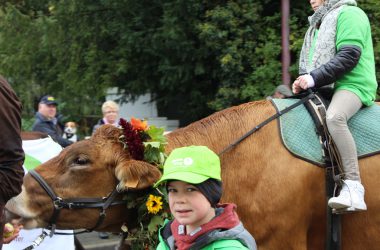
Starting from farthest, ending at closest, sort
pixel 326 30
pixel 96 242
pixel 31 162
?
1. pixel 96 242
2. pixel 31 162
3. pixel 326 30

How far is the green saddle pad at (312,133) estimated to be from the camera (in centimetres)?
368

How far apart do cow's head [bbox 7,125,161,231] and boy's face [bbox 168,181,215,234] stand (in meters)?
1.21

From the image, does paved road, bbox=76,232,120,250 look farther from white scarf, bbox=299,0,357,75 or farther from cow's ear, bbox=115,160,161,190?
white scarf, bbox=299,0,357,75

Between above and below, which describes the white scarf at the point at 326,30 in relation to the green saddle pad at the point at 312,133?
above

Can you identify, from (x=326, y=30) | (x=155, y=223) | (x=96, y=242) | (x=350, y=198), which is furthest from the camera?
(x=96, y=242)

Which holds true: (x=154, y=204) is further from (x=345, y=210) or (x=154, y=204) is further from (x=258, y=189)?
(x=345, y=210)

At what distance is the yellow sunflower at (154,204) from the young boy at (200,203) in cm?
117

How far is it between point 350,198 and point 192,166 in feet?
Answer: 5.13

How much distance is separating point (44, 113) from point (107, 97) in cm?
437

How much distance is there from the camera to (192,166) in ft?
7.46

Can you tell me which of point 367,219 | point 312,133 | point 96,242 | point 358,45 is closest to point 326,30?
point 358,45

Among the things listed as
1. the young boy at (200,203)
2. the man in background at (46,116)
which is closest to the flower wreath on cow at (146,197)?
the young boy at (200,203)

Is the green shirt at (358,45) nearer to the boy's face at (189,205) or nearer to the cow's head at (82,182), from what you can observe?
the cow's head at (82,182)

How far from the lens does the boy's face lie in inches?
90.2
